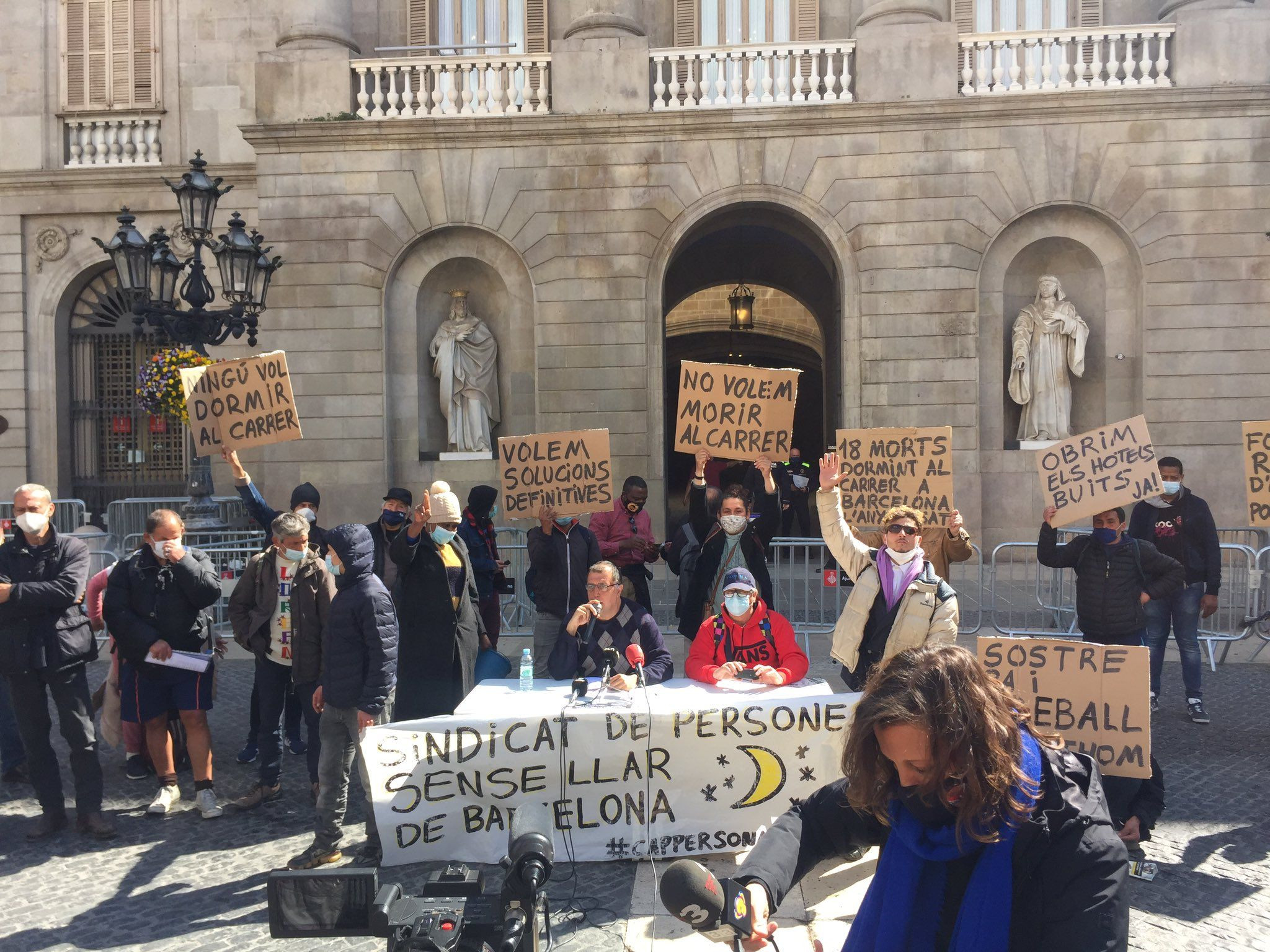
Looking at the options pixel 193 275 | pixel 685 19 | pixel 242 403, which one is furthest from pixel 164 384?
pixel 685 19

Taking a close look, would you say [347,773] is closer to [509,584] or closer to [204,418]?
[509,584]

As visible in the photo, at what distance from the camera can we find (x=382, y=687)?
5.43 metres

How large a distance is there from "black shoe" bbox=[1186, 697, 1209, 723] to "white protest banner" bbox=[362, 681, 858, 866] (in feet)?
13.5

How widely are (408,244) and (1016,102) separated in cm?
895

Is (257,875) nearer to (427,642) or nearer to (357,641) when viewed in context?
(357,641)

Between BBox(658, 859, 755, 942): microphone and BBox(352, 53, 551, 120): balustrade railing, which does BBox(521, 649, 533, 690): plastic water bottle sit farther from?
BBox(352, 53, 551, 120): balustrade railing

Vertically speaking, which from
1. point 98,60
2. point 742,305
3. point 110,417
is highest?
point 98,60

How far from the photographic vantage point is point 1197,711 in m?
7.87

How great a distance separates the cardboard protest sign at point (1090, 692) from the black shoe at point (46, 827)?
17.5ft

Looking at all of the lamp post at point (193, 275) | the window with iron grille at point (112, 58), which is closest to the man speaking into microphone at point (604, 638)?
the lamp post at point (193, 275)

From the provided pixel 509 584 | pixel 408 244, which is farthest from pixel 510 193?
pixel 509 584

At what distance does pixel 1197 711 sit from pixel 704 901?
7.21 metres

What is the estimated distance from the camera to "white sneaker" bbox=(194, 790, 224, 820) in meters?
6.16

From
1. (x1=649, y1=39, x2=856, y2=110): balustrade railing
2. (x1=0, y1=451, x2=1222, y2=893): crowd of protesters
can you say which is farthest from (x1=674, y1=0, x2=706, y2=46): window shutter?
(x1=0, y1=451, x2=1222, y2=893): crowd of protesters
